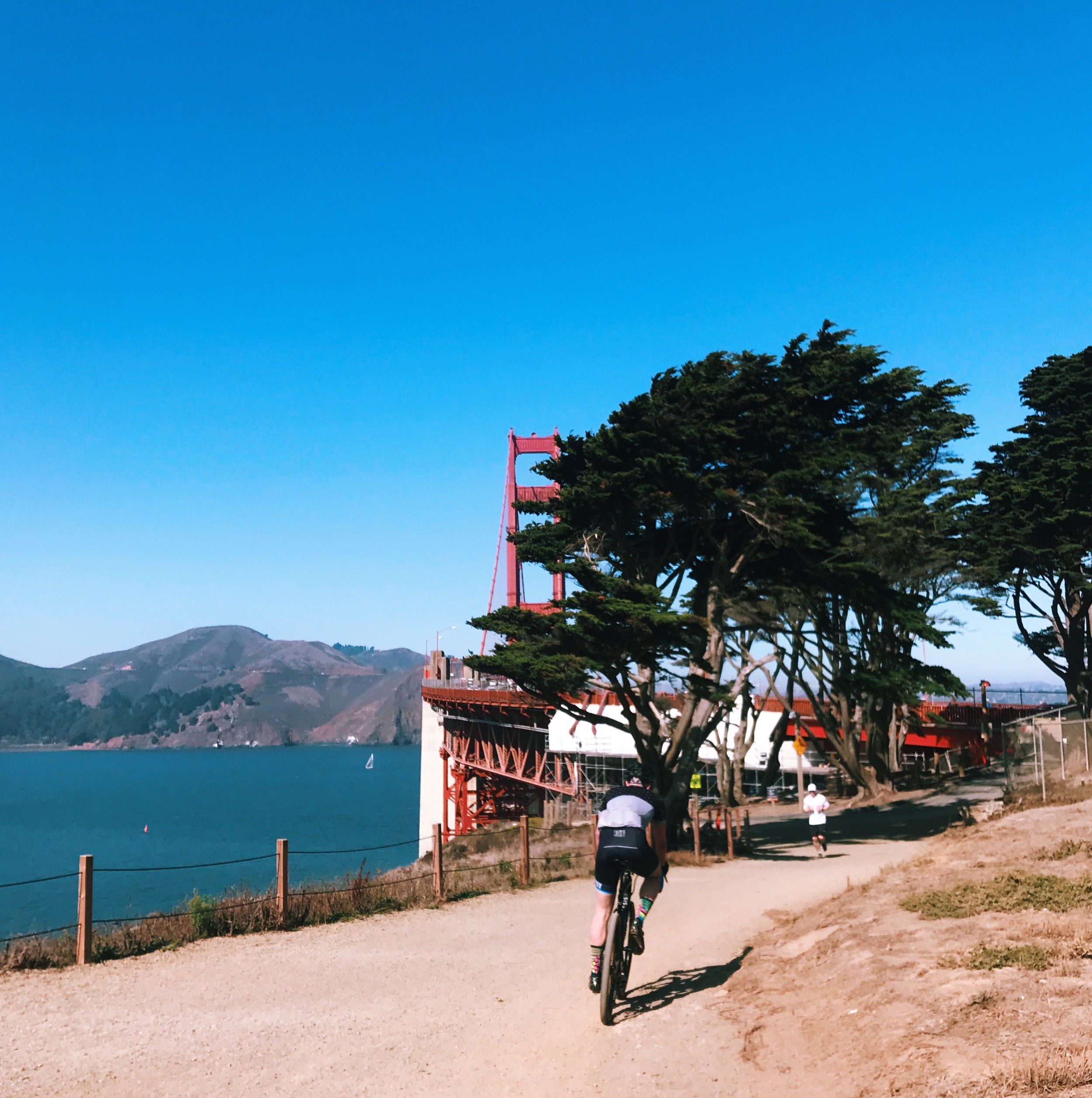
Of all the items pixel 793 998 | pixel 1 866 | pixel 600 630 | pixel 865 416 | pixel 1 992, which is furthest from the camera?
pixel 1 866

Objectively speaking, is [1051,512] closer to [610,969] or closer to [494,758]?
[610,969]

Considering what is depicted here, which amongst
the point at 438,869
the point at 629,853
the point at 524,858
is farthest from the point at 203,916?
the point at 629,853

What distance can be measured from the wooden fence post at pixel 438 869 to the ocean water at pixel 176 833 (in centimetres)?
229

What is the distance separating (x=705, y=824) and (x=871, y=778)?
1493 centimetres

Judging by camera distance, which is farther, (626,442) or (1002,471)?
(1002,471)

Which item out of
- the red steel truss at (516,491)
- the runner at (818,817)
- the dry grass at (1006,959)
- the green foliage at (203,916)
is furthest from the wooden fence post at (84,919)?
the red steel truss at (516,491)

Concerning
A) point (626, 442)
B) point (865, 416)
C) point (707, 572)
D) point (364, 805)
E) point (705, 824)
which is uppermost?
point (865, 416)

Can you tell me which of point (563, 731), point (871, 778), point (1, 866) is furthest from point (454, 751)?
point (871, 778)

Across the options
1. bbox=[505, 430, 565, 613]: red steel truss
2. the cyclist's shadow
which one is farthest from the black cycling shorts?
bbox=[505, 430, 565, 613]: red steel truss

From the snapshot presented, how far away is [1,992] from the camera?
8.54 m

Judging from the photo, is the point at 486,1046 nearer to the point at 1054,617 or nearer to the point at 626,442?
the point at 626,442

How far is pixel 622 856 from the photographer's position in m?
7.39

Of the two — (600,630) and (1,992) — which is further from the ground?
(600,630)

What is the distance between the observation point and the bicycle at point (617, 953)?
724 cm
